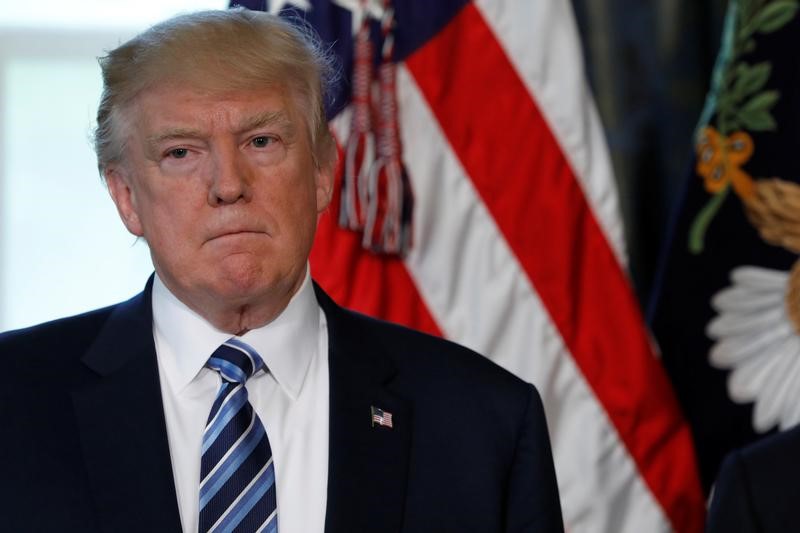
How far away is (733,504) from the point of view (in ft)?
5.47

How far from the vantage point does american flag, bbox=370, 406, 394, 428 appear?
1755mm

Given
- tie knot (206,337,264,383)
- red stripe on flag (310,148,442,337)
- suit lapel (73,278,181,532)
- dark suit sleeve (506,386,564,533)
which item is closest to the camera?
suit lapel (73,278,181,532)

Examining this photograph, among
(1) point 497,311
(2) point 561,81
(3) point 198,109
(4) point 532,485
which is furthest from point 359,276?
(3) point 198,109

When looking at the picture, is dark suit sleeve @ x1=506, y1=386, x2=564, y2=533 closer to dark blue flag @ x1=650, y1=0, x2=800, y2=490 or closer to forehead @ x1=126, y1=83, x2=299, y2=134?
forehead @ x1=126, y1=83, x2=299, y2=134

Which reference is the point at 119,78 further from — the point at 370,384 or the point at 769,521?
the point at 769,521

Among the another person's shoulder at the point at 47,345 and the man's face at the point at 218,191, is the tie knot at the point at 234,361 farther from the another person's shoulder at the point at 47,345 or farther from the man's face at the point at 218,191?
the another person's shoulder at the point at 47,345

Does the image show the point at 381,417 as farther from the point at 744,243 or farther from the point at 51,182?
the point at 51,182

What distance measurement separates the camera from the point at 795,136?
8.75 feet

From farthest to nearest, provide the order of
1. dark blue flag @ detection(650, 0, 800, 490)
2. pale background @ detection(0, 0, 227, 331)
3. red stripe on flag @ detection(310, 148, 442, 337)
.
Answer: pale background @ detection(0, 0, 227, 331) < dark blue flag @ detection(650, 0, 800, 490) < red stripe on flag @ detection(310, 148, 442, 337)

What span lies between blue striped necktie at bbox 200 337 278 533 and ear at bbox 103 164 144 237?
206 mm

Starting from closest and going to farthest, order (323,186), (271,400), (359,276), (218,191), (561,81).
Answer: (218,191) < (271,400) < (323,186) < (359,276) < (561,81)

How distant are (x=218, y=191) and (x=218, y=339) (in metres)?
0.21

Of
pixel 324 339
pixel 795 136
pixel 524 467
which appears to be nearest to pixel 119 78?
pixel 324 339

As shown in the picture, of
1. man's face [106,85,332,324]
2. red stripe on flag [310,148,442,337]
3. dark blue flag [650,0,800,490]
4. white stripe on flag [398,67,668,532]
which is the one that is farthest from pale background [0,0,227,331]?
man's face [106,85,332,324]
